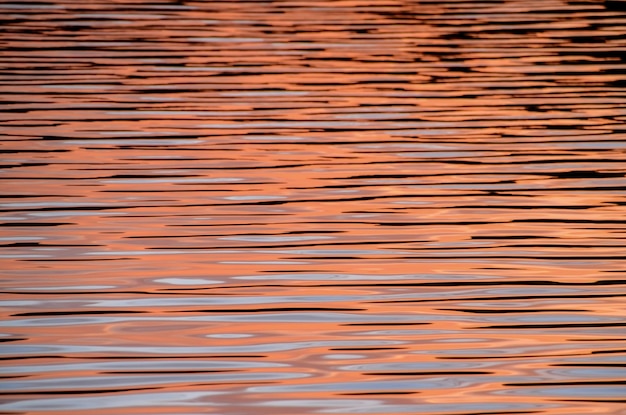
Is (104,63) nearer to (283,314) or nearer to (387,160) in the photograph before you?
(387,160)

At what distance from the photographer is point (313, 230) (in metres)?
3.85

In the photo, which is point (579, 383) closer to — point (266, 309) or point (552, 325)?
point (552, 325)

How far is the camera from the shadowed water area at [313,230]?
8.86 feet

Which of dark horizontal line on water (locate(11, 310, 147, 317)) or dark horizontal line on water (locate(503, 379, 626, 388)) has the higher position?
dark horizontal line on water (locate(11, 310, 147, 317))

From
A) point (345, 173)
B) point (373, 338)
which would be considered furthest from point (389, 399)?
point (345, 173)

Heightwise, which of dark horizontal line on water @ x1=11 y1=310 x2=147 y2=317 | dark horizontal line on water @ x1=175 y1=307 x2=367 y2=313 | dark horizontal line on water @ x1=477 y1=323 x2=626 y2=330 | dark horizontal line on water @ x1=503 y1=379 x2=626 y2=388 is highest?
dark horizontal line on water @ x1=11 y1=310 x2=147 y2=317

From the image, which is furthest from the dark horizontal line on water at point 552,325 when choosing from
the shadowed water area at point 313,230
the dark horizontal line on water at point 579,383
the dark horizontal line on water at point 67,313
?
the dark horizontal line on water at point 67,313

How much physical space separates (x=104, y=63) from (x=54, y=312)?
415cm

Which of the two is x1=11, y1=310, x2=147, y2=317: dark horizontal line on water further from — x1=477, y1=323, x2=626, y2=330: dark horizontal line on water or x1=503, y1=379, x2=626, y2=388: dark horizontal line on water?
x1=503, y1=379, x2=626, y2=388: dark horizontal line on water

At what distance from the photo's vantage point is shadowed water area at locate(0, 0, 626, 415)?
270cm

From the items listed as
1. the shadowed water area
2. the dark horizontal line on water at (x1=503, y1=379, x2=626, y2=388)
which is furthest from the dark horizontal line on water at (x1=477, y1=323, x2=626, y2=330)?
the dark horizontal line on water at (x1=503, y1=379, x2=626, y2=388)

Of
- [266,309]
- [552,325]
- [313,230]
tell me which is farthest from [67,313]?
[552,325]

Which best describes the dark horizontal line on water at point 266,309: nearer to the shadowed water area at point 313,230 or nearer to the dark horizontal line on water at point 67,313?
the shadowed water area at point 313,230

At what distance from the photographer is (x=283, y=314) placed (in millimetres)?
3088
